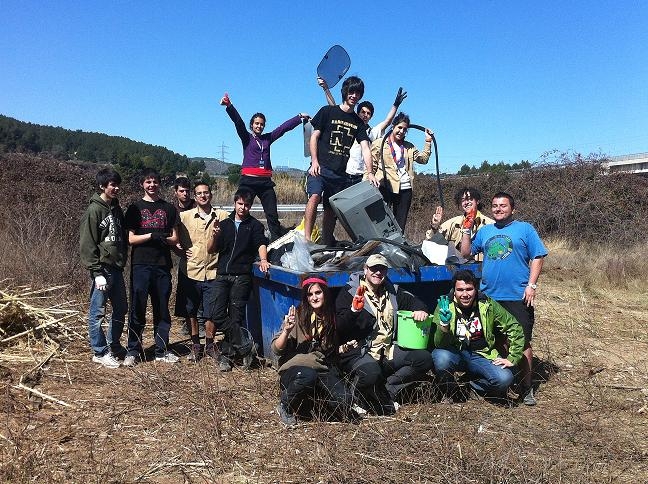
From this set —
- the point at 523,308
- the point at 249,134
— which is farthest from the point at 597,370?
the point at 249,134

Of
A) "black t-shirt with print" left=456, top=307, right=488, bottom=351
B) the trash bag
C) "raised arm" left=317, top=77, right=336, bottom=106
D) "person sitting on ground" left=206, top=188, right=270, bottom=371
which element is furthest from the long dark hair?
"raised arm" left=317, top=77, right=336, bottom=106

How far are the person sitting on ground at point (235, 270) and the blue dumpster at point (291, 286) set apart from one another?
0.16m

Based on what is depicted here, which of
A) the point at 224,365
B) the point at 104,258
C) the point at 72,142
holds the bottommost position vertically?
the point at 224,365

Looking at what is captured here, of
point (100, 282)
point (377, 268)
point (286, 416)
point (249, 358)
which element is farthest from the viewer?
point (249, 358)

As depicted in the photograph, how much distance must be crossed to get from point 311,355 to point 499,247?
5.84 ft

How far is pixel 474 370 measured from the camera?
14.4 ft

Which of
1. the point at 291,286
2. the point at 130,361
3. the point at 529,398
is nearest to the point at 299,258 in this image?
the point at 291,286

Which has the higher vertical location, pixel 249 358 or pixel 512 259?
pixel 512 259

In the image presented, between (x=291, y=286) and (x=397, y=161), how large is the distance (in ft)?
7.75

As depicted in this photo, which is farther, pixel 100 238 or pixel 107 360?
pixel 107 360

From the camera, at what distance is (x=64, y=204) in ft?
31.1

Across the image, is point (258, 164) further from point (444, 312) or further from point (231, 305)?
point (444, 312)

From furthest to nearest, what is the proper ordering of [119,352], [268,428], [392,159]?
1. [392,159]
2. [119,352]
3. [268,428]

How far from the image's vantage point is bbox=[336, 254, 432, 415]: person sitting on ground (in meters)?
4.12
